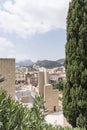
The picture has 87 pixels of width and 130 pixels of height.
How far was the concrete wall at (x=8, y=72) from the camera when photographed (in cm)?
882

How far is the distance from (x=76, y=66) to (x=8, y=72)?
8.97 feet

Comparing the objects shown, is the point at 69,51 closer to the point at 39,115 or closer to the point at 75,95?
the point at 75,95

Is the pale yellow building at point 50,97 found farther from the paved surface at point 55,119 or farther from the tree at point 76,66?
the tree at point 76,66

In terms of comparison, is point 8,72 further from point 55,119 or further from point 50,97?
point 50,97

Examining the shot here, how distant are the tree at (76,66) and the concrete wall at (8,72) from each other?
248 cm

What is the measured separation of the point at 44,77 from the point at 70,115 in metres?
13.7

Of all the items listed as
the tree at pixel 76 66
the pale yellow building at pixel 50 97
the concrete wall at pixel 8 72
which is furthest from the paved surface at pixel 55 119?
the concrete wall at pixel 8 72

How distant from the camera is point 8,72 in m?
8.93

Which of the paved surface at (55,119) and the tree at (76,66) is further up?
the tree at (76,66)

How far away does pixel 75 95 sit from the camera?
10.8 meters

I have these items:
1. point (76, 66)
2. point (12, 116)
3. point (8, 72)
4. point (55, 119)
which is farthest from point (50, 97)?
point (12, 116)

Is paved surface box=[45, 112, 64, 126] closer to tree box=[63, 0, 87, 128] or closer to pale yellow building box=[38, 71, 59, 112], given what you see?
pale yellow building box=[38, 71, 59, 112]

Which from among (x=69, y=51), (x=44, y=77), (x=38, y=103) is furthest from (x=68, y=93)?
(x=44, y=77)

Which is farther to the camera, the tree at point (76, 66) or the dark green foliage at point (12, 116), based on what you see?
the tree at point (76, 66)
